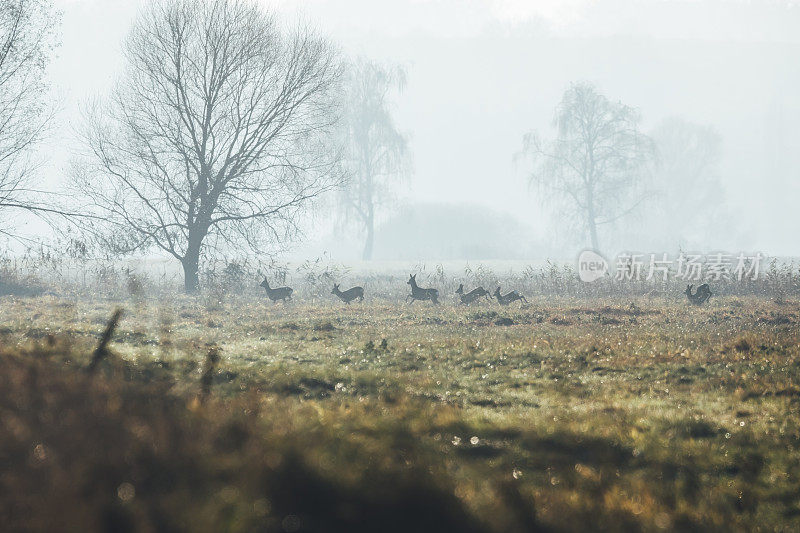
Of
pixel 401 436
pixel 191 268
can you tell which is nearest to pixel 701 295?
pixel 401 436

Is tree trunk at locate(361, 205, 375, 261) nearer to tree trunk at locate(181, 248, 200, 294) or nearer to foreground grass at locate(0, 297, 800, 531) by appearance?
tree trunk at locate(181, 248, 200, 294)

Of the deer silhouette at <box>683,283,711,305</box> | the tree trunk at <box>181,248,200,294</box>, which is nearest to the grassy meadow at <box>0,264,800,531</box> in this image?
the deer silhouette at <box>683,283,711,305</box>

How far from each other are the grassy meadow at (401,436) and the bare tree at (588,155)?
49.8 metres

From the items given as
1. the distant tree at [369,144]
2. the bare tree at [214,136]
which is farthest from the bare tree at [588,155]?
the bare tree at [214,136]

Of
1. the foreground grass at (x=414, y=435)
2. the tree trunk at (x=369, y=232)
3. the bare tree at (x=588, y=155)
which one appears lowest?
the foreground grass at (x=414, y=435)

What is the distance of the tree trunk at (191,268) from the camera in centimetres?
2880

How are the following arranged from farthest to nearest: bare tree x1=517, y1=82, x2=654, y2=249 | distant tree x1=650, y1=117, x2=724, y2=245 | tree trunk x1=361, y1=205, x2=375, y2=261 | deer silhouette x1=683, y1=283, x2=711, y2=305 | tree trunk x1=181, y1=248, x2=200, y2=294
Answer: distant tree x1=650, y1=117, x2=724, y2=245 < tree trunk x1=361, y1=205, x2=375, y2=261 < bare tree x1=517, y1=82, x2=654, y2=249 < tree trunk x1=181, y1=248, x2=200, y2=294 < deer silhouette x1=683, y1=283, x2=711, y2=305

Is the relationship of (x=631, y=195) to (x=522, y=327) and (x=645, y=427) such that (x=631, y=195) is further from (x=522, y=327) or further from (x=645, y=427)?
(x=645, y=427)

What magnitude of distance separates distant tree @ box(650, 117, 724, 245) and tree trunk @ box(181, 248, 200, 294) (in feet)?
216

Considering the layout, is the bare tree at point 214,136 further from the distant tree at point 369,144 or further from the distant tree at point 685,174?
the distant tree at point 685,174

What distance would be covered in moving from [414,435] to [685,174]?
83.3 meters

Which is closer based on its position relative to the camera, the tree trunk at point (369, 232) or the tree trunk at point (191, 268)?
the tree trunk at point (191, 268)

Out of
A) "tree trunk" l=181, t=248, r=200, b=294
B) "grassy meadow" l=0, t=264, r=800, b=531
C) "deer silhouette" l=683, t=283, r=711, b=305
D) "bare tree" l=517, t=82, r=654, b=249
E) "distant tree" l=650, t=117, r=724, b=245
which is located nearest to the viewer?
"grassy meadow" l=0, t=264, r=800, b=531

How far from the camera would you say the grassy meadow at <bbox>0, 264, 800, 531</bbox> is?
429 cm
